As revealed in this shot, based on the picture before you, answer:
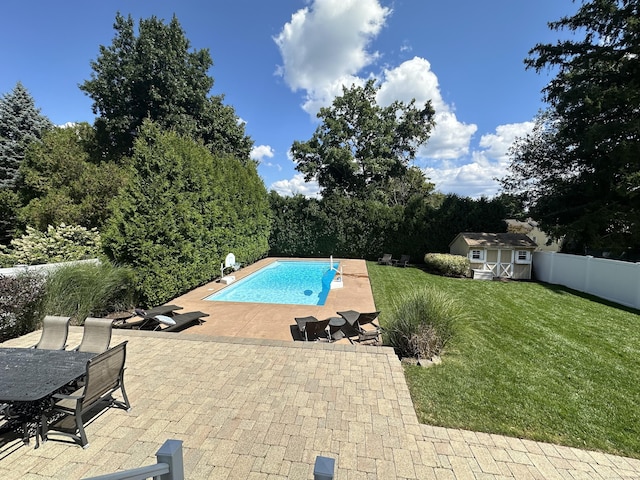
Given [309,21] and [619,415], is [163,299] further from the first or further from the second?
[309,21]

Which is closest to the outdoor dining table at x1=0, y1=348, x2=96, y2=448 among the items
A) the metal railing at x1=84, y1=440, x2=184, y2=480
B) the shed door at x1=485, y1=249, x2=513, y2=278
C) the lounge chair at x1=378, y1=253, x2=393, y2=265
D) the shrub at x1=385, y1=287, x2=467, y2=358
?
the metal railing at x1=84, y1=440, x2=184, y2=480

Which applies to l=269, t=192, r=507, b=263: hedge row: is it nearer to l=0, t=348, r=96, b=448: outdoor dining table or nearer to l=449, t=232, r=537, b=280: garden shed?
l=449, t=232, r=537, b=280: garden shed

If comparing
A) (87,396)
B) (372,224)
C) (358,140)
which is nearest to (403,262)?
(372,224)

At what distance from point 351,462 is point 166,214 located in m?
9.05

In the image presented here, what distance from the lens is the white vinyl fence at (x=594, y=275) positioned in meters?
10.2

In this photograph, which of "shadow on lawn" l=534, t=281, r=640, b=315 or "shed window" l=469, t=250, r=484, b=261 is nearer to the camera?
"shadow on lawn" l=534, t=281, r=640, b=315

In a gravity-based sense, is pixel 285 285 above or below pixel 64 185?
below

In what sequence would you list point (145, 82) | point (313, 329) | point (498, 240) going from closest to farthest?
point (313, 329) → point (498, 240) → point (145, 82)

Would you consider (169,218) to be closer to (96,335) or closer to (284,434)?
(96,335)

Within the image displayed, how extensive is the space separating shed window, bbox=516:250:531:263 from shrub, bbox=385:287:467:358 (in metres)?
12.0

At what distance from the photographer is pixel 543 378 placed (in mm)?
5219

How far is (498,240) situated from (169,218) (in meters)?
16.5

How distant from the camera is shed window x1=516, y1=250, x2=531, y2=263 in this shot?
15609mm

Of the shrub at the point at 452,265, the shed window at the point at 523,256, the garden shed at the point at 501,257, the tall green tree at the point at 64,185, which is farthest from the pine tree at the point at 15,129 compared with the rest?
the shed window at the point at 523,256
